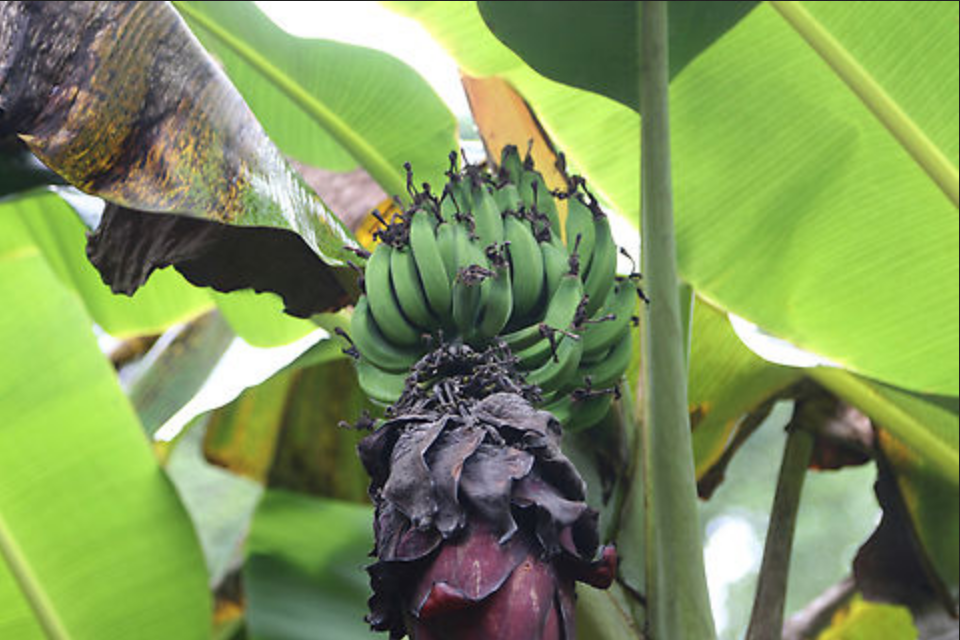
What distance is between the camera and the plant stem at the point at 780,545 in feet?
5.39

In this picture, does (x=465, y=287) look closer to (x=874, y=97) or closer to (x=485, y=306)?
(x=485, y=306)

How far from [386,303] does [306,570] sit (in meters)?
0.77

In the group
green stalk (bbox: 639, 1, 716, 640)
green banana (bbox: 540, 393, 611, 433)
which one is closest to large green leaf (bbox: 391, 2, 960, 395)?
green stalk (bbox: 639, 1, 716, 640)

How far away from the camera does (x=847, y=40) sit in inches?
67.2

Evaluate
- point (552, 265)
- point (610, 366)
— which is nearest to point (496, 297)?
point (552, 265)

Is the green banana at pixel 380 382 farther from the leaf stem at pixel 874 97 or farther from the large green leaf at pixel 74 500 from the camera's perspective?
the leaf stem at pixel 874 97

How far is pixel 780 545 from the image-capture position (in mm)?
1694

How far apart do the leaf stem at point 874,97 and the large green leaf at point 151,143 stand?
0.83m

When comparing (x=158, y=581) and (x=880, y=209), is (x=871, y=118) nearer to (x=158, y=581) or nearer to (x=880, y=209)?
(x=880, y=209)

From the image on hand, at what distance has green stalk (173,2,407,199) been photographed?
179 cm

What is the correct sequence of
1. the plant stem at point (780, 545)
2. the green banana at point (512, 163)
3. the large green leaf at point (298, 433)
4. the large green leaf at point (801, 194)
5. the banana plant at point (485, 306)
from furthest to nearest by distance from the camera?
the large green leaf at point (298, 433)
the large green leaf at point (801, 194)
the plant stem at point (780, 545)
the green banana at point (512, 163)
the banana plant at point (485, 306)

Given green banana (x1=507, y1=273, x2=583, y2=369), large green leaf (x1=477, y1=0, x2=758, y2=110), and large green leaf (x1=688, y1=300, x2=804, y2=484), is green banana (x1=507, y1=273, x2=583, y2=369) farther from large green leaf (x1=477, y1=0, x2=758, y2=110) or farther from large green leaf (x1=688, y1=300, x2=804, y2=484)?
large green leaf (x1=688, y1=300, x2=804, y2=484)

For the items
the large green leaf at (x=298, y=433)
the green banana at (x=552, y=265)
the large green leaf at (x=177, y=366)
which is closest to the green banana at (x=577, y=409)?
the green banana at (x=552, y=265)

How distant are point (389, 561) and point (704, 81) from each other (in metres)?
1.11
